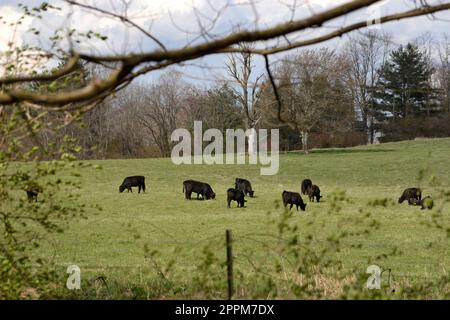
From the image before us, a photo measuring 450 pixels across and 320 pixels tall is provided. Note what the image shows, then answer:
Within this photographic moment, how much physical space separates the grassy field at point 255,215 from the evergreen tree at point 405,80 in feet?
30.8

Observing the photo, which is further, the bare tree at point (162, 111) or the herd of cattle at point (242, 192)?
the bare tree at point (162, 111)

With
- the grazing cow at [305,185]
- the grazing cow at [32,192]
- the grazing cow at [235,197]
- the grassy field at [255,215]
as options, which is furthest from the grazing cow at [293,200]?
the grazing cow at [32,192]

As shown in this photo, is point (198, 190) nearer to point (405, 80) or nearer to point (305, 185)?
point (305, 185)

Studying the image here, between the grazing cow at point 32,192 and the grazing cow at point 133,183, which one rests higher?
the grazing cow at point 133,183

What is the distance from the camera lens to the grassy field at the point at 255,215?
6285 mm

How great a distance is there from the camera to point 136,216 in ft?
75.0

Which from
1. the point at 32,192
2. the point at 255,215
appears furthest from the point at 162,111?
the point at 32,192

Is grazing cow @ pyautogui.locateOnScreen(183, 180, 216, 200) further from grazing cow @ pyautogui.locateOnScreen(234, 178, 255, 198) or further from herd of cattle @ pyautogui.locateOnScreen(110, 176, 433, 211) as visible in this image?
grazing cow @ pyautogui.locateOnScreen(234, 178, 255, 198)

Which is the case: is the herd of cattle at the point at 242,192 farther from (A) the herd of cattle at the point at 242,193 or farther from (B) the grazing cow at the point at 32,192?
(B) the grazing cow at the point at 32,192

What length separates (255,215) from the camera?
2245 cm

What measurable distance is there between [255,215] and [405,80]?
4615cm

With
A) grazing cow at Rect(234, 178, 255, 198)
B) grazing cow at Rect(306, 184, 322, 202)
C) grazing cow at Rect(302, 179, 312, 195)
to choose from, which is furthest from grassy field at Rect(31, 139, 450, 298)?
grazing cow at Rect(306, 184, 322, 202)

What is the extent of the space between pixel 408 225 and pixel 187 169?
25099 millimetres
